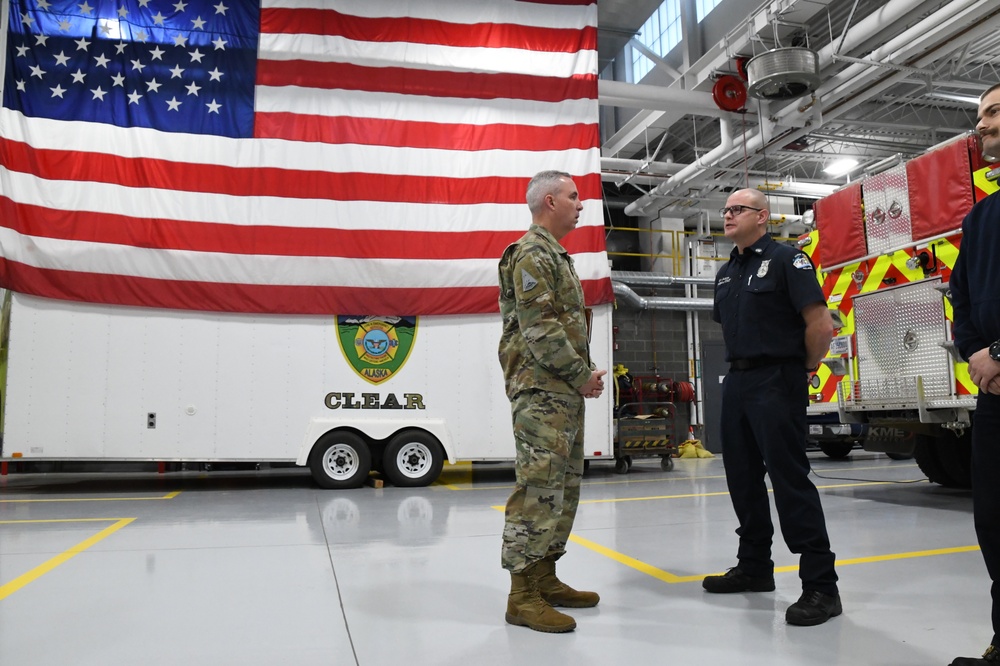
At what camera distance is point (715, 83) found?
39.4ft

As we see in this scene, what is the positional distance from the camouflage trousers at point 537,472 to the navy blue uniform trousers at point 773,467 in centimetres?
91

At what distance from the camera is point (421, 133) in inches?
393

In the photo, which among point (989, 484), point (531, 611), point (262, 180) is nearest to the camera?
point (989, 484)

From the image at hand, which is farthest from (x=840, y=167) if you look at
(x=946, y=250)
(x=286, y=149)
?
(x=286, y=149)

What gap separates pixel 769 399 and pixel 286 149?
25.9 ft

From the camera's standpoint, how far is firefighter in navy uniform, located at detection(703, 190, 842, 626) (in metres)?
3.33

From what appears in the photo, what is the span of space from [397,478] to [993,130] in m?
7.98

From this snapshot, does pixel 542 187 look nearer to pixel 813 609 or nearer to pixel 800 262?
pixel 800 262

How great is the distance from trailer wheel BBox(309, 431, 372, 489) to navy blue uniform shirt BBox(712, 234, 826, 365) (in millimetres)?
6483

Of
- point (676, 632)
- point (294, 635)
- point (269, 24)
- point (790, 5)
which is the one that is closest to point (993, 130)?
point (676, 632)

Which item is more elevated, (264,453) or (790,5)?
(790,5)

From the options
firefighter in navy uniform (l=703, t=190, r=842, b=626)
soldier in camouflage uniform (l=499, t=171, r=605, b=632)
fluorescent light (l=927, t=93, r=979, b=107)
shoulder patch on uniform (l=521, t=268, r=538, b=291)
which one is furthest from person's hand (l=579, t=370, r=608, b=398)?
fluorescent light (l=927, t=93, r=979, b=107)

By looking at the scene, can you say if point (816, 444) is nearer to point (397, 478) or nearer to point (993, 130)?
point (397, 478)

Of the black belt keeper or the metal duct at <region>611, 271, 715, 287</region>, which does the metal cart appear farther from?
the black belt keeper
